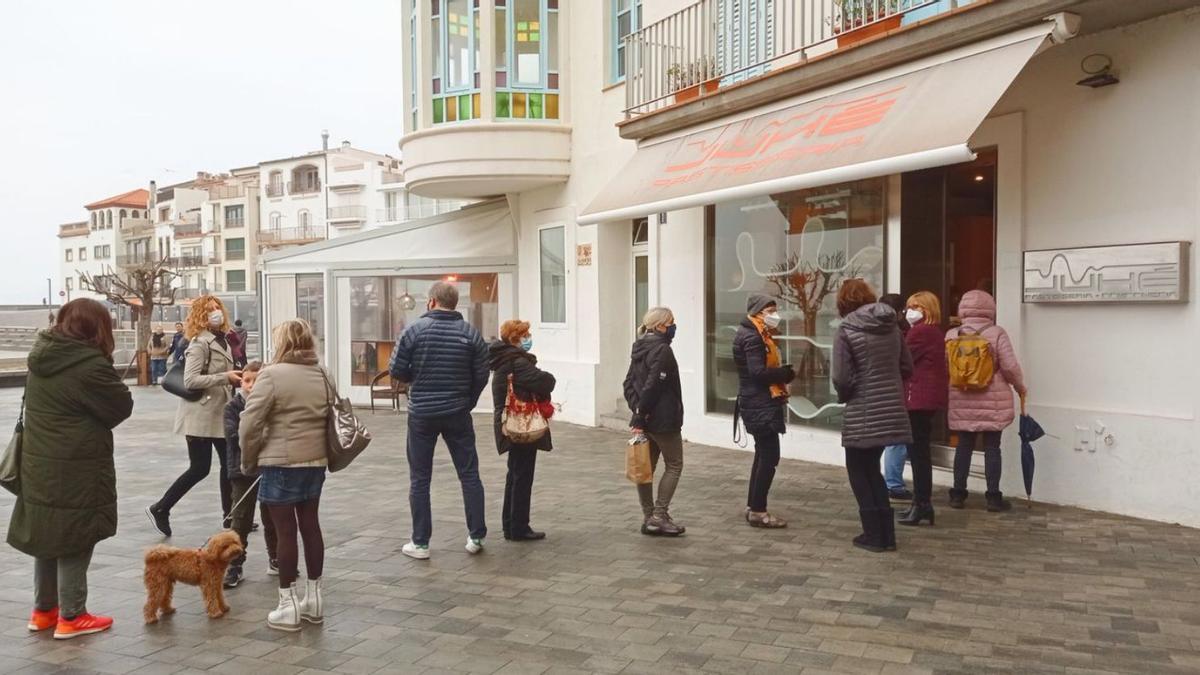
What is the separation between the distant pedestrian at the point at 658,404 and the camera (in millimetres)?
6899

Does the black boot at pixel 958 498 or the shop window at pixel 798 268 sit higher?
the shop window at pixel 798 268

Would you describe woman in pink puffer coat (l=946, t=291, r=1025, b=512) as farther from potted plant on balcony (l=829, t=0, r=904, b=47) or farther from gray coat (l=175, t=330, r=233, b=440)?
gray coat (l=175, t=330, r=233, b=440)

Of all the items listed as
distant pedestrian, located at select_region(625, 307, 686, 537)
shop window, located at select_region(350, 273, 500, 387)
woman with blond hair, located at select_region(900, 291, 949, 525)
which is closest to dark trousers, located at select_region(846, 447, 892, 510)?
woman with blond hair, located at select_region(900, 291, 949, 525)

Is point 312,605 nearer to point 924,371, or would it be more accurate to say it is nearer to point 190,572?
point 190,572

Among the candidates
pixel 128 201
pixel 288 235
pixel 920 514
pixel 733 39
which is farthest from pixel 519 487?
pixel 128 201

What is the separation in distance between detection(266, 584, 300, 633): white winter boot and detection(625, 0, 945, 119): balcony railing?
6356 mm

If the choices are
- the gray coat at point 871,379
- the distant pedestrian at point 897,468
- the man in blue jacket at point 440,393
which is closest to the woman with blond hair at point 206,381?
the man in blue jacket at point 440,393

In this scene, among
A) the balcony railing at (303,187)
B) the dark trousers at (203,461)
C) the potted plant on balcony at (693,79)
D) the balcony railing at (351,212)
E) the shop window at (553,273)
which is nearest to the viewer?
the dark trousers at (203,461)

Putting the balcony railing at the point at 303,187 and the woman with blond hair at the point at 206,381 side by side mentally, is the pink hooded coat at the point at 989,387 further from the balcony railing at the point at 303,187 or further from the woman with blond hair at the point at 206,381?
the balcony railing at the point at 303,187

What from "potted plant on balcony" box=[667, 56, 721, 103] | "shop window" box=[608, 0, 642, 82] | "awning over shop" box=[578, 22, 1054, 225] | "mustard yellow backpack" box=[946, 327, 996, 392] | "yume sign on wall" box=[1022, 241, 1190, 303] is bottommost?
"mustard yellow backpack" box=[946, 327, 996, 392]

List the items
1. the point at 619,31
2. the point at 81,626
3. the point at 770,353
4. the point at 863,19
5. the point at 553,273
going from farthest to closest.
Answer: the point at 553,273, the point at 619,31, the point at 863,19, the point at 770,353, the point at 81,626

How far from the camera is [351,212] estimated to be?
8225 cm

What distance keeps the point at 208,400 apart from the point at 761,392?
3944 mm

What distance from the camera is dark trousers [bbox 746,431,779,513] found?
7168 millimetres
